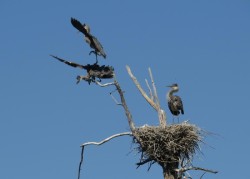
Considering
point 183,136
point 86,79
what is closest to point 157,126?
point 183,136

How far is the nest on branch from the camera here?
1305 centimetres

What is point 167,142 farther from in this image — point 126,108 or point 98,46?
point 98,46

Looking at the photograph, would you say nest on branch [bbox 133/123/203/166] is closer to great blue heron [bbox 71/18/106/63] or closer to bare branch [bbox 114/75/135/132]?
bare branch [bbox 114/75/135/132]

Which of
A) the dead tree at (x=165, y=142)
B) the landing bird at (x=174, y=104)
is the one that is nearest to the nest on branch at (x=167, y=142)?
the dead tree at (x=165, y=142)

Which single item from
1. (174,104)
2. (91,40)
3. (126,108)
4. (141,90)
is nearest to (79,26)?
(91,40)

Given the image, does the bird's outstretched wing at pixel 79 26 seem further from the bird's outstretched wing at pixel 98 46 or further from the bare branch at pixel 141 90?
the bare branch at pixel 141 90

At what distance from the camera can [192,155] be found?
13.1 meters

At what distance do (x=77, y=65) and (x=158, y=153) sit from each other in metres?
2.39

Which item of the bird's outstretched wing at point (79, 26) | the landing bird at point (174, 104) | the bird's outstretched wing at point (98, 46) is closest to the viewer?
the bird's outstretched wing at point (79, 26)

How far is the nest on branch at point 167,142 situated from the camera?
42.8 ft

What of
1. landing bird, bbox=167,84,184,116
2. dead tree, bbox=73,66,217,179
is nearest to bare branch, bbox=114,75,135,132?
dead tree, bbox=73,66,217,179

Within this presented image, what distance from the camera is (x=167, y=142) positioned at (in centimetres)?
1323

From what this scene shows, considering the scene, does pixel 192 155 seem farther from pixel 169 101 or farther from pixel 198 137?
pixel 169 101

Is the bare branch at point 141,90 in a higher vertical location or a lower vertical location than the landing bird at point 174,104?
lower
